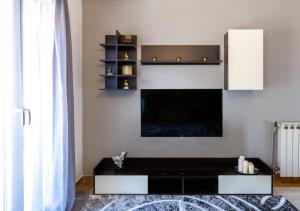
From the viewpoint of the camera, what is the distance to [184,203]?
273 centimetres

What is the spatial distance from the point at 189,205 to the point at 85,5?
9.05 ft

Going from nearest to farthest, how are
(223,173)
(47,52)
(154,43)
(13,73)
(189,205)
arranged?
(13,73)
(47,52)
(189,205)
(223,173)
(154,43)

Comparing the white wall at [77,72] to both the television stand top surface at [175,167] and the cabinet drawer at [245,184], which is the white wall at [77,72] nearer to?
the television stand top surface at [175,167]

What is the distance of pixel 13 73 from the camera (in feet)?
5.83

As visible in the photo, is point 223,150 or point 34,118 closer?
point 34,118

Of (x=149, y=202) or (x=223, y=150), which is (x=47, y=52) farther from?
(x=223, y=150)

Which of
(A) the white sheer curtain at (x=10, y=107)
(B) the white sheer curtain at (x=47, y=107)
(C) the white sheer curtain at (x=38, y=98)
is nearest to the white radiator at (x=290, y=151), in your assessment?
(B) the white sheer curtain at (x=47, y=107)

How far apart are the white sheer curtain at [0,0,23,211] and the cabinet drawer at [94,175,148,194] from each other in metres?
1.28

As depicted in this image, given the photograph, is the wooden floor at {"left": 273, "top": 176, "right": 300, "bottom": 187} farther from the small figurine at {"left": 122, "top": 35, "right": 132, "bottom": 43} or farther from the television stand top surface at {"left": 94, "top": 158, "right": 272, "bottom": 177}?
the small figurine at {"left": 122, "top": 35, "right": 132, "bottom": 43}

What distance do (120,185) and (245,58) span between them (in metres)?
2.07

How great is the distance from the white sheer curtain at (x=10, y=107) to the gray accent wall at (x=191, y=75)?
6.19 ft

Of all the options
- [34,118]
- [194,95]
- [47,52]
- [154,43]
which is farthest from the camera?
[154,43]

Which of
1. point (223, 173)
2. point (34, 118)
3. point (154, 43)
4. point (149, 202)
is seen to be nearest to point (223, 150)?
point (223, 173)

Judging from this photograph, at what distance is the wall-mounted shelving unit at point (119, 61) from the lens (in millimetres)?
3496
